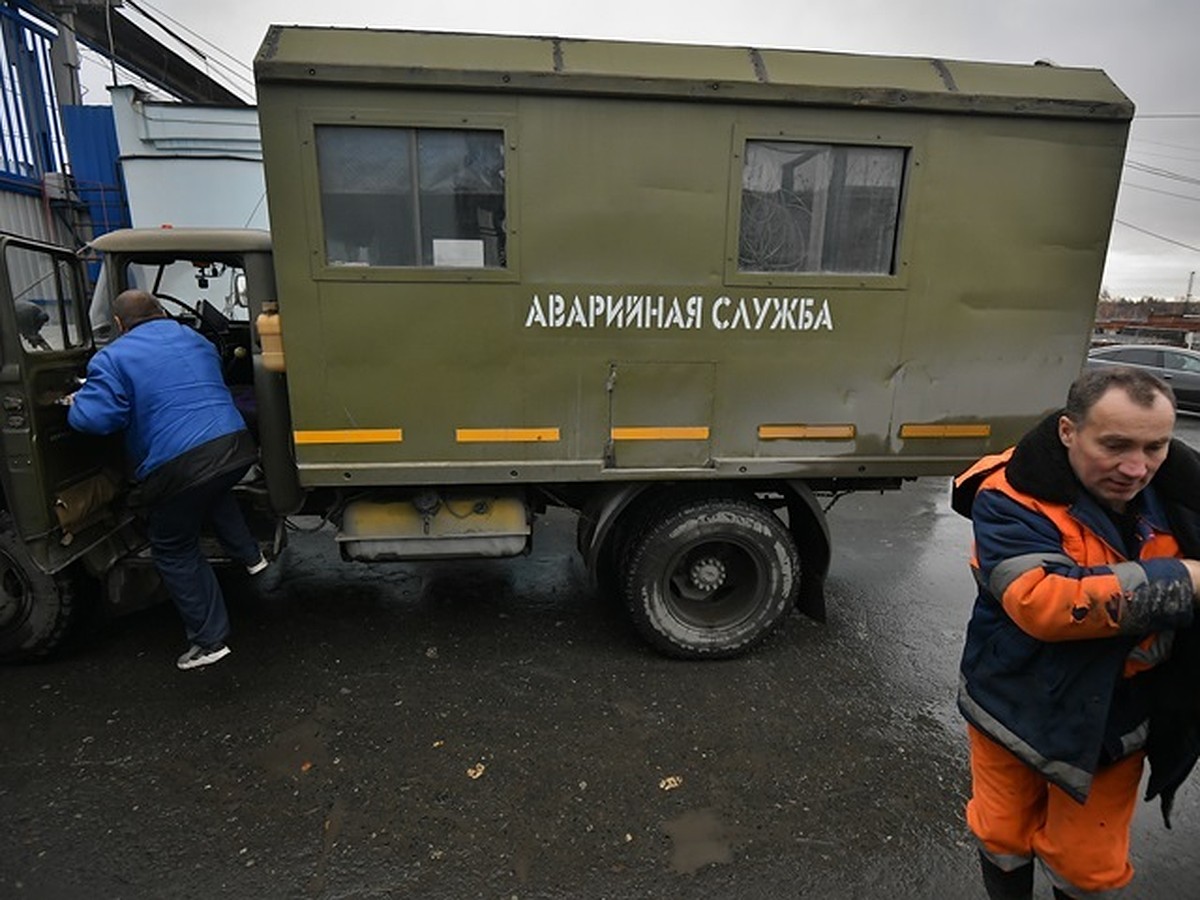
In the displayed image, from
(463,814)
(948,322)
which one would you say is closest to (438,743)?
(463,814)

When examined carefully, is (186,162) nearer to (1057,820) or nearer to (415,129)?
(415,129)

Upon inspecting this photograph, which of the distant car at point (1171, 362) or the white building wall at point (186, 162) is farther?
the distant car at point (1171, 362)

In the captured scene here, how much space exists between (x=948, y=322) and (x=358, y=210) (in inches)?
116

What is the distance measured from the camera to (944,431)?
3.66 m

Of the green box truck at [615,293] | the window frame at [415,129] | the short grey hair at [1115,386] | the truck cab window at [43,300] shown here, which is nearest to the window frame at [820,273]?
the green box truck at [615,293]

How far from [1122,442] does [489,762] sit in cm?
259

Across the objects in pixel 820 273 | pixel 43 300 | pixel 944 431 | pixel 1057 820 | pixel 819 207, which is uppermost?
pixel 819 207

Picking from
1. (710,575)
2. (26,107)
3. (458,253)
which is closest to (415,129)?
(458,253)

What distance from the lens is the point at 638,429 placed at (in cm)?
349

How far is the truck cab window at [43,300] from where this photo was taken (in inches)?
125

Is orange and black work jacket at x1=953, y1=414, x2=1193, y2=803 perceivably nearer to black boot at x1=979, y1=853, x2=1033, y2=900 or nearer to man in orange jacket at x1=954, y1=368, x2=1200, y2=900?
man in orange jacket at x1=954, y1=368, x2=1200, y2=900

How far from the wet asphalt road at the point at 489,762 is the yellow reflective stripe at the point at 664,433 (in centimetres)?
127

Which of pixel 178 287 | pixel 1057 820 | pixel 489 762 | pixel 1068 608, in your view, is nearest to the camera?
pixel 1068 608

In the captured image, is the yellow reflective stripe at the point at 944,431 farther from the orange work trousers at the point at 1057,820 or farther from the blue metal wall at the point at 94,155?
the blue metal wall at the point at 94,155
